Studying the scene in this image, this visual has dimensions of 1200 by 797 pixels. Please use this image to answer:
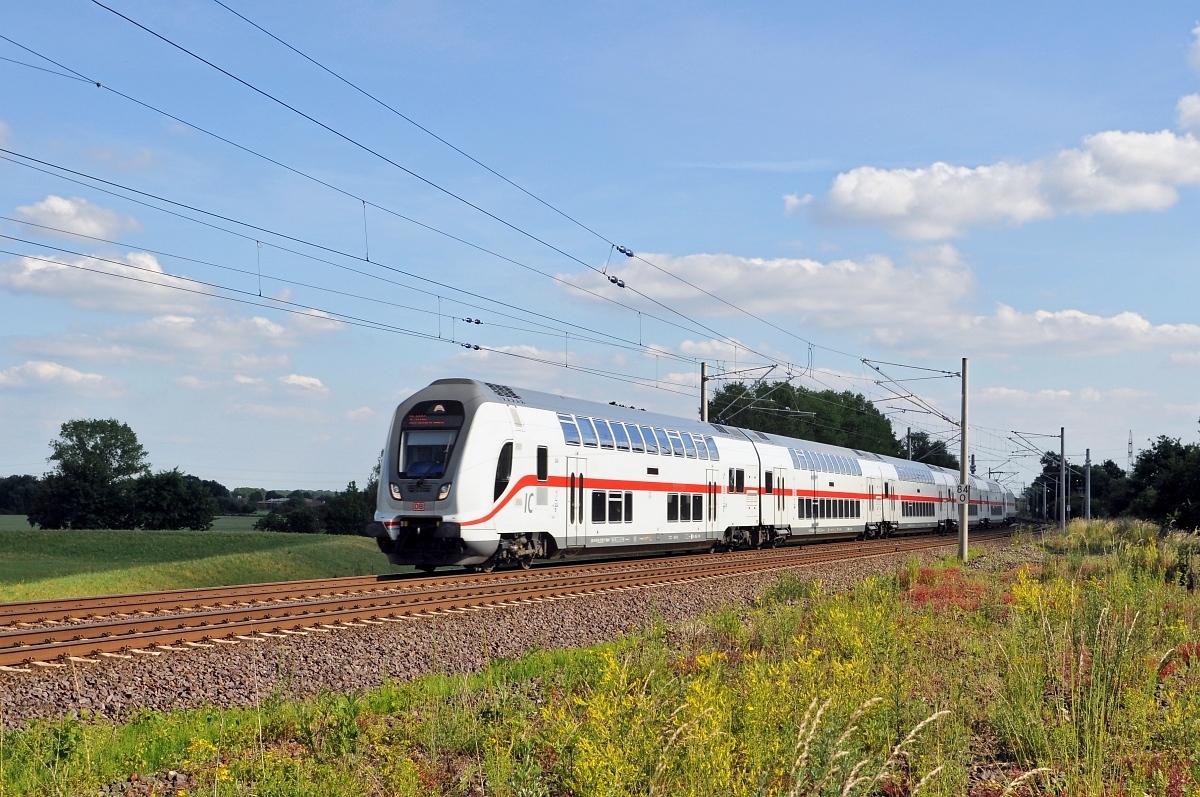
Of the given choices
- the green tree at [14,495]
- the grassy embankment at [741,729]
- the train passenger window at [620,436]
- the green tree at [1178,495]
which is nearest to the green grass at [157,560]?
the train passenger window at [620,436]

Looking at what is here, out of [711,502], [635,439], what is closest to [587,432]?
[635,439]

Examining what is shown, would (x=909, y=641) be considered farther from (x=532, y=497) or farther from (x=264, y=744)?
(x=532, y=497)

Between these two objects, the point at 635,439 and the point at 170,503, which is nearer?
the point at 635,439

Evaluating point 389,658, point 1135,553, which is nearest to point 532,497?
point 389,658

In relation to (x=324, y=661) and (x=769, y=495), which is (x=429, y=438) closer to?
(x=324, y=661)

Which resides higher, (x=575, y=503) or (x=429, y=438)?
(x=429, y=438)

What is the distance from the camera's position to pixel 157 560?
119 feet

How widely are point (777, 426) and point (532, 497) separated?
88.7 metres

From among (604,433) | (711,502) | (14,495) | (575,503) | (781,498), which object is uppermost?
(604,433)

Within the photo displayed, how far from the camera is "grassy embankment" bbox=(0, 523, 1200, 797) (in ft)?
19.0

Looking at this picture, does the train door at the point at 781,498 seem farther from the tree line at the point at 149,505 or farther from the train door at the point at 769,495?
the tree line at the point at 149,505

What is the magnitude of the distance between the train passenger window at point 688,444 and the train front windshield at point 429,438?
981 cm

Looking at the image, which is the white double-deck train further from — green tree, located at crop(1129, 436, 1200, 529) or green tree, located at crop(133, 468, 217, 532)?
green tree, located at crop(133, 468, 217, 532)

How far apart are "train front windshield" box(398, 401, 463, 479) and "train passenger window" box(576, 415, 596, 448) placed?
412 cm
